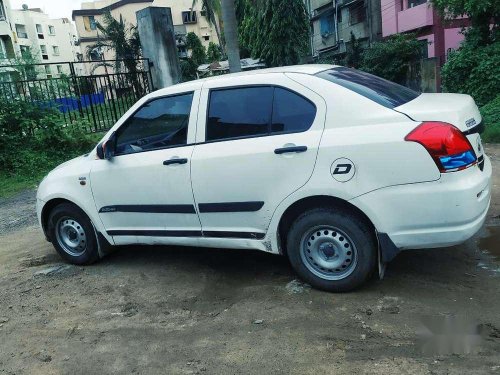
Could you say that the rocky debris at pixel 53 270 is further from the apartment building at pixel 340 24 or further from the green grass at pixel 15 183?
the apartment building at pixel 340 24

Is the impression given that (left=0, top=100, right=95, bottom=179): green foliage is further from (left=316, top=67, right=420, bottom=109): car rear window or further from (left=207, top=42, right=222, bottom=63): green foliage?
(left=207, top=42, right=222, bottom=63): green foliage

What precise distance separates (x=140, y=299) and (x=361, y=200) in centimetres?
209

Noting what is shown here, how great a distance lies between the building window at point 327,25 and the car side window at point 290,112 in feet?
118

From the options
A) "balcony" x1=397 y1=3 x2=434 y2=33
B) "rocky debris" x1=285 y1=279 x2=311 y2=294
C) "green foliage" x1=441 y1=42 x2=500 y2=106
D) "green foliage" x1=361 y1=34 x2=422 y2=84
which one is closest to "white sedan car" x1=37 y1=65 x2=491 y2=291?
"rocky debris" x1=285 y1=279 x2=311 y2=294

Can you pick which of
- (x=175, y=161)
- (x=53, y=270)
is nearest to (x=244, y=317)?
(x=175, y=161)

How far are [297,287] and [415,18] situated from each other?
2685 cm

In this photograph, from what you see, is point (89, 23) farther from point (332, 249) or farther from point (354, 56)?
point (332, 249)

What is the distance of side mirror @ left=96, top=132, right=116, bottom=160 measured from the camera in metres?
4.37

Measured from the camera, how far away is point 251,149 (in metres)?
3.63

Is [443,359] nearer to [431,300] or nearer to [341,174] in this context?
[431,300]

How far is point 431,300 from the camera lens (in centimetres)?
345

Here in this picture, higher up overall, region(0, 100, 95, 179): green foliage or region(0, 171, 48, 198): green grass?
region(0, 100, 95, 179): green foliage

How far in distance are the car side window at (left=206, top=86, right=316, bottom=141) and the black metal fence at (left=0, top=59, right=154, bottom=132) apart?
28.0ft

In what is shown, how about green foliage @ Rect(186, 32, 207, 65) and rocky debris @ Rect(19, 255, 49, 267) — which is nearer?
rocky debris @ Rect(19, 255, 49, 267)
